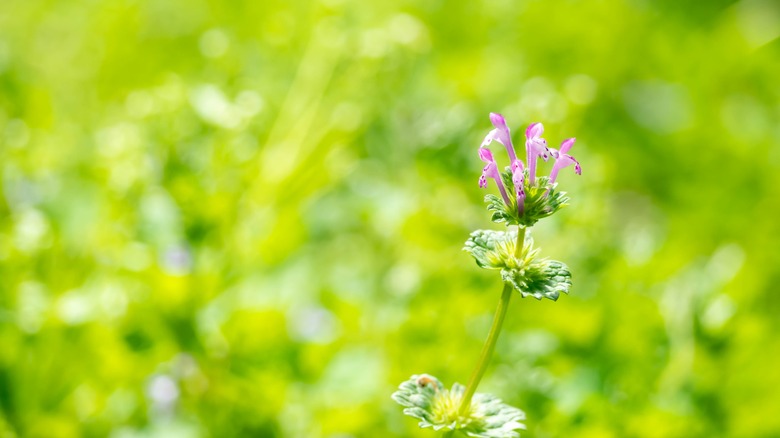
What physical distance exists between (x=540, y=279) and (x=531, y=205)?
0.20 feet

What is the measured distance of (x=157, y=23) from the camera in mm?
2543

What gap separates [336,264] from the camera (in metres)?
1.76

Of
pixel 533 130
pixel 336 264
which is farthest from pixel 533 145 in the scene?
pixel 336 264

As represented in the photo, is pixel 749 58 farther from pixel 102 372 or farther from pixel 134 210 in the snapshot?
pixel 102 372

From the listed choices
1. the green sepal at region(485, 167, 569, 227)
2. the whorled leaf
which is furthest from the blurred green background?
the green sepal at region(485, 167, 569, 227)

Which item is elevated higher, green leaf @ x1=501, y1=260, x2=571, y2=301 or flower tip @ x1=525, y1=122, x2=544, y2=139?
flower tip @ x1=525, y1=122, x2=544, y2=139

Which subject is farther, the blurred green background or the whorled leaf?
the blurred green background

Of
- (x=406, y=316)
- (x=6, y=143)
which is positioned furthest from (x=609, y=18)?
(x=6, y=143)

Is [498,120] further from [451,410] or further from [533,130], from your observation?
[451,410]

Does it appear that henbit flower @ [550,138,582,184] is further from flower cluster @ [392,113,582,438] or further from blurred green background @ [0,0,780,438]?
blurred green background @ [0,0,780,438]

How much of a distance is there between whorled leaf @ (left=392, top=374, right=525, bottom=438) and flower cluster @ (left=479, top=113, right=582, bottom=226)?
0.51ft

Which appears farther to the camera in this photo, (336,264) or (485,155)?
(336,264)

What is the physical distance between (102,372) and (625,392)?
2.24 feet

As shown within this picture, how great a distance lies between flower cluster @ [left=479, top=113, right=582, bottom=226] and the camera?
0.65 meters
